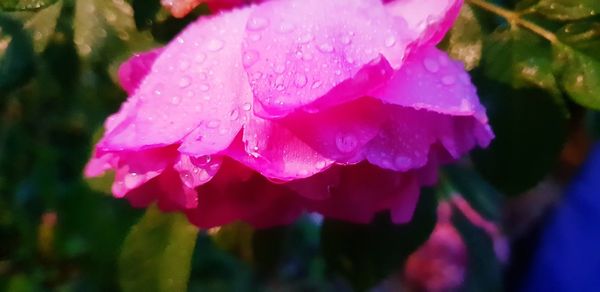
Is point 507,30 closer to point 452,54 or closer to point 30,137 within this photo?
point 452,54

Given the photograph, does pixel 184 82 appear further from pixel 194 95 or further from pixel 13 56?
pixel 13 56

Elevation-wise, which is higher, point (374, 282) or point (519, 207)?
point (374, 282)

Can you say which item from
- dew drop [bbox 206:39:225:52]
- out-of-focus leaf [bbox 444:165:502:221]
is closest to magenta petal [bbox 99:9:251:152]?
dew drop [bbox 206:39:225:52]

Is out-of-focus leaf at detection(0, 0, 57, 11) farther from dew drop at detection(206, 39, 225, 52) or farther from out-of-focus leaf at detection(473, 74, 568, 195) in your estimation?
out-of-focus leaf at detection(473, 74, 568, 195)

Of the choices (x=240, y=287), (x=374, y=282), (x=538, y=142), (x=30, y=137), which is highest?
(x=538, y=142)

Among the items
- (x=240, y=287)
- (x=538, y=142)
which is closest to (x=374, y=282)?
(x=538, y=142)

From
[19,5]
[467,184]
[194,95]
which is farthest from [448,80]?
[467,184]
